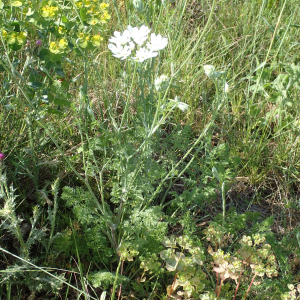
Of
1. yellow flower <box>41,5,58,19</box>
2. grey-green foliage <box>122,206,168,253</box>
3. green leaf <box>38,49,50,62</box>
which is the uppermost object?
yellow flower <box>41,5,58,19</box>

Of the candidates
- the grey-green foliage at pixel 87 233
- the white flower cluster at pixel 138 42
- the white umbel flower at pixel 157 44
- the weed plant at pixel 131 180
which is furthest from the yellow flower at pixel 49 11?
the grey-green foliage at pixel 87 233

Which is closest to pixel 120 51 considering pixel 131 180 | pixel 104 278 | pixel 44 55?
pixel 44 55

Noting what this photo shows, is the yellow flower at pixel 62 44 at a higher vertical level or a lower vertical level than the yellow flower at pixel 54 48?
higher

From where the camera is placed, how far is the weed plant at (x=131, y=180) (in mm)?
1426

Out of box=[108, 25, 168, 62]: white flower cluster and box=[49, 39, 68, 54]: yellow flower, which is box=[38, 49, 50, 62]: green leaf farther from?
box=[108, 25, 168, 62]: white flower cluster

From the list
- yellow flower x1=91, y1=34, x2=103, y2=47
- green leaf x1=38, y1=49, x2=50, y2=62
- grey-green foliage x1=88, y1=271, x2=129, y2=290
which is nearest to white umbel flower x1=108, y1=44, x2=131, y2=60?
yellow flower x1=91, y1=34, x2=103, y2=47

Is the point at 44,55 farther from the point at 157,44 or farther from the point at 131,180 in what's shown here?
the point at 131,180

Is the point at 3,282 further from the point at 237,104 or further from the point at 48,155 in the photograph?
the point at 237,104

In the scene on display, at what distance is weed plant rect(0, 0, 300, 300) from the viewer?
56.1 inches

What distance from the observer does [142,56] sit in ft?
4.25

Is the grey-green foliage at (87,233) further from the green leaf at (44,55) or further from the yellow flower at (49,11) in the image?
the yellow flower at (49,11)

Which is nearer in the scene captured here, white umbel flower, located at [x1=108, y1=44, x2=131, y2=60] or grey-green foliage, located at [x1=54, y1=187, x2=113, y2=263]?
white umbel flower, located at [x1=108, y1=44, x2=131, y2=60]

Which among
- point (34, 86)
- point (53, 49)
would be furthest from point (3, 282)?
point (53, 49)

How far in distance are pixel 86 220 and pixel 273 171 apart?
1.31 m
